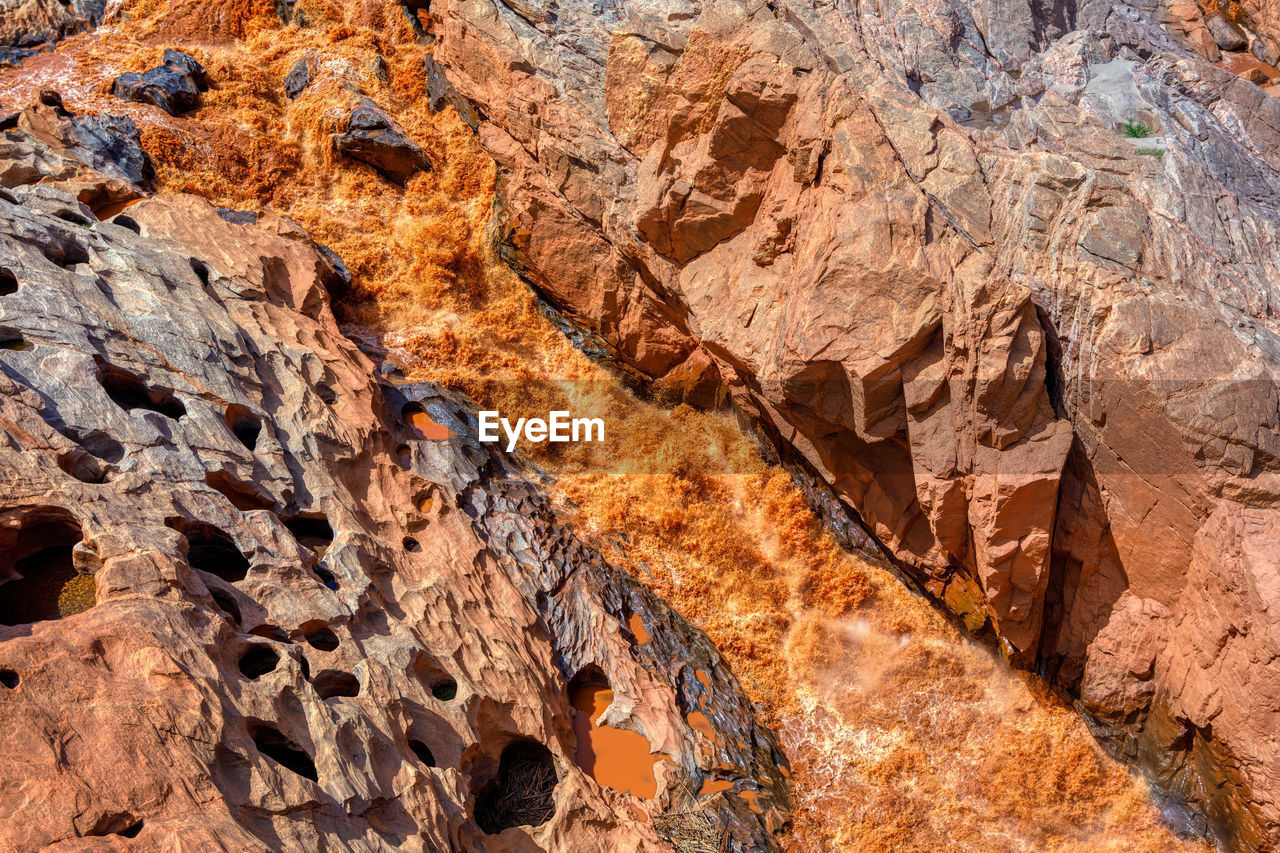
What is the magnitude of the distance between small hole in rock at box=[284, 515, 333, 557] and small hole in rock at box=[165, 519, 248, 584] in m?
0.72

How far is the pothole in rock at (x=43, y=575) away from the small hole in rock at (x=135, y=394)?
183 centimetres

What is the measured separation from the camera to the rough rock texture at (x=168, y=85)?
544 inches

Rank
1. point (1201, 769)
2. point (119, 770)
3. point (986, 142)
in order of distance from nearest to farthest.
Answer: point (119, 770), point (1201, 769), point (986, 142)

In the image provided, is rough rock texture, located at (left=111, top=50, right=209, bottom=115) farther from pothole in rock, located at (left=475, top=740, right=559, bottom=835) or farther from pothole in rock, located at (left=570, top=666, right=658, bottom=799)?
pothole in rock, located at (left=475, top=740, right=559, bottom=835)

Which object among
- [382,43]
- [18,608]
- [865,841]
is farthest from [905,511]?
[382,43]

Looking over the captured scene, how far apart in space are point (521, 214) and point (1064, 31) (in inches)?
343

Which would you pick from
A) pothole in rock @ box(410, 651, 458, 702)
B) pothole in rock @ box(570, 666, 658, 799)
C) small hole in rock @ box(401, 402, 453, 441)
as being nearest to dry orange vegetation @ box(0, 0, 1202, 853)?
small hole in rock @ box(401, 402, 453, 441)

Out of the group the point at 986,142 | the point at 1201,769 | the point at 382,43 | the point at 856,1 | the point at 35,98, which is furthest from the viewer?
the point at 382,43

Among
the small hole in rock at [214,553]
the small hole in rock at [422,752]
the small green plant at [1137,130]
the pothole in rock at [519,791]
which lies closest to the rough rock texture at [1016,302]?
the small green plant at [1137,130]

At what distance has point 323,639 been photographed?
24.7ft

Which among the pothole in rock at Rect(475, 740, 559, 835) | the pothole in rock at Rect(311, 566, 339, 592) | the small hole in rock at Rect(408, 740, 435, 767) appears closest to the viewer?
the small hole in rock at Rect(408, 740, 435, 767)

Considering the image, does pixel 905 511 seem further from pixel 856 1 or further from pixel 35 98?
pixel 35 98

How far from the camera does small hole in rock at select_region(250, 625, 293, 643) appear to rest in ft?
23.5

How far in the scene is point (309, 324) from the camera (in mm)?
10984
